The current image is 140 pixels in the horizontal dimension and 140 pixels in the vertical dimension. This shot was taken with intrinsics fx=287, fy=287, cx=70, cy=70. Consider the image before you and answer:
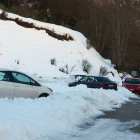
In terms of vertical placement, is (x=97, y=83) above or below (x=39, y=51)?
below

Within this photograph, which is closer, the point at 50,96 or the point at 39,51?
the point at 50,96

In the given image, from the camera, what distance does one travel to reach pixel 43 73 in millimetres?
29422

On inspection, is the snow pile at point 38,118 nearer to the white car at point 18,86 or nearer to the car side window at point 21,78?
the white car at point 18,86

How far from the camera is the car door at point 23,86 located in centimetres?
1034

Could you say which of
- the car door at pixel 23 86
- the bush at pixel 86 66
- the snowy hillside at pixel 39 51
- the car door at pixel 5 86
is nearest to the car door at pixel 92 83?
the snowy hillside at pixel 39 51

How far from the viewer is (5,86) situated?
391 inches

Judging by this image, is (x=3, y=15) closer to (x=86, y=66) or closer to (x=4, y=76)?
(x=86, y=66)

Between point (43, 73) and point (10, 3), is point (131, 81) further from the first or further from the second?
point (10, 3)

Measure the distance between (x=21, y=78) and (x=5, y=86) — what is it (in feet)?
3.37

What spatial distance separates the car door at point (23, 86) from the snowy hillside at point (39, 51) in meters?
16.3

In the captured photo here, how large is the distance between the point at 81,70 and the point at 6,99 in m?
26.2

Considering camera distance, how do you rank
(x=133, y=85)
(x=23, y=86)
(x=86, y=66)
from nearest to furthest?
(x=23, y=86)
(x=133, y=85)
(x=86, y=66)

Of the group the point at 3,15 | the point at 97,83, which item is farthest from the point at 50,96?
the point at 3,15

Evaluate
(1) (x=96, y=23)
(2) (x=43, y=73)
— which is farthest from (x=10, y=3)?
(2) (x=43, y=73)
